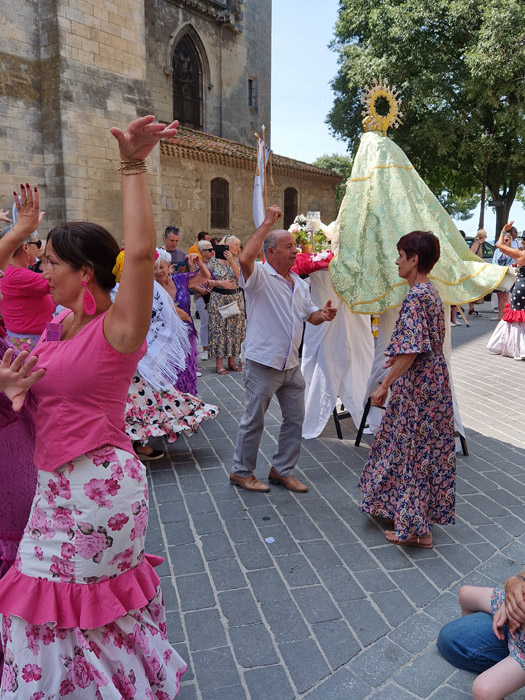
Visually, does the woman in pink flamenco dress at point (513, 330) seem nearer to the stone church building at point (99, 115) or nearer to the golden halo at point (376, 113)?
the golden halo at point (376, 113)

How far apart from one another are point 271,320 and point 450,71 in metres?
21.4

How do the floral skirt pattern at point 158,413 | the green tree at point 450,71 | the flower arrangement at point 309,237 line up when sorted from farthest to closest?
the green tree at point 450,71 → the flower arrangement at point 309,237 → the floral skirt pattern at point 158,413

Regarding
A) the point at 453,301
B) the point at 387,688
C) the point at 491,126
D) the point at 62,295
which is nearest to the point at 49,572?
the point at 62,295

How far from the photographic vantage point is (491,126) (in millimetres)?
22406

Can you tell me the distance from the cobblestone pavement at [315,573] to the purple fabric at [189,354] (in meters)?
0.73

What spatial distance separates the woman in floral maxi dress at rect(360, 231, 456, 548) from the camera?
3.60 metres

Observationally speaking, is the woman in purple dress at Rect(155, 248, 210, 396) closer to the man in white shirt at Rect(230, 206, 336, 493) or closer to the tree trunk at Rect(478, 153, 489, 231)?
the man in white shirt at Rect(230, 206, 336, 493)

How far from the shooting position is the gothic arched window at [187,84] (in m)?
24.2

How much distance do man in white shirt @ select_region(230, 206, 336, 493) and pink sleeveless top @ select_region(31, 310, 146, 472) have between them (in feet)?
7.64

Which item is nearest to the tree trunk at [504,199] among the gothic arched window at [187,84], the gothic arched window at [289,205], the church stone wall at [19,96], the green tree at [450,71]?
the green tree at [450,71]

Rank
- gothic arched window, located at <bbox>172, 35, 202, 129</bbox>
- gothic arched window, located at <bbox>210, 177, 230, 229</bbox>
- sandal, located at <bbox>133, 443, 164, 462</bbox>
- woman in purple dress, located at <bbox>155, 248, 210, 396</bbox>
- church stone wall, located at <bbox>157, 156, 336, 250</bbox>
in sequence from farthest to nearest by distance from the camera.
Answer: gothic arched window, located at <bbox>172, 35, 202, 129</bbox> → gothic arched window, located at <bbox>210, 177, 230, 229</bbox> → church stone wall, located at <bbox>157, 156, 336, 250</bbox> → woman in purple dress, located at <bbox>155, 248, 210, 396</bbox> → sandal, located at <bbox>133, 443, 164, 462</bbox>

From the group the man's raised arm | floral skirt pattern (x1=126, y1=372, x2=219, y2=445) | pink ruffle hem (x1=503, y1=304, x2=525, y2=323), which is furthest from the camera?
pink ruffle hem (x1=503, y1=304, x2=525, y2=323)

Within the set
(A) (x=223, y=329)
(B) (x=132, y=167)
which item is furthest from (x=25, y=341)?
(A) (x=223, y=329)

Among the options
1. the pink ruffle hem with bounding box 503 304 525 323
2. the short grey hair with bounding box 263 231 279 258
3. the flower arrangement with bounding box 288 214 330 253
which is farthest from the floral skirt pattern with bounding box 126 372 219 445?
the pink ruffle hem with bounding box 503 304 525 323
